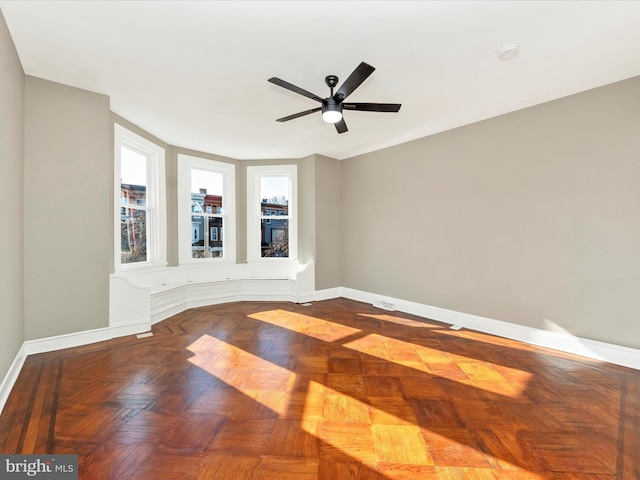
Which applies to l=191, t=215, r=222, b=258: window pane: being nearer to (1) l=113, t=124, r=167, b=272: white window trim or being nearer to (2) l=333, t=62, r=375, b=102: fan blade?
(1) l=113, t=124, r=167, b=272: white window trim

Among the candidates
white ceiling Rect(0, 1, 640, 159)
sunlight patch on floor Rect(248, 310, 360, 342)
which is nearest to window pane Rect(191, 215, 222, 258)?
sunlight patch on floor Rect(248, 310, 360, 342)

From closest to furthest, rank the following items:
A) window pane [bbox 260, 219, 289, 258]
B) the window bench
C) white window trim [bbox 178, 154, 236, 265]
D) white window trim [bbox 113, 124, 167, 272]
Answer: the window bench < white window trim [bbox 113, 124, 167, 272] < white window trim [bbox 178, 154, 236, 265] < window pane [bbox 260, 219, 289, 258]

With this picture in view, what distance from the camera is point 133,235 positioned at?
160 inches

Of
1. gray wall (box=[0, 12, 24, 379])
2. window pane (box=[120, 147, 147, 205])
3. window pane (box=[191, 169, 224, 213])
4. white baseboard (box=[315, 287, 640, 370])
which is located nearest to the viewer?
gray wall (box=[0, 12, 24, 379])

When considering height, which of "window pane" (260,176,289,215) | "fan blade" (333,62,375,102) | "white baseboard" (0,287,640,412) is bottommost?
"white baseboard" (0,287,640,412)

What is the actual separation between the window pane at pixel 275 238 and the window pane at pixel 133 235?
196cm

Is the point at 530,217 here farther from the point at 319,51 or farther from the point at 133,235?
the point at 133,235

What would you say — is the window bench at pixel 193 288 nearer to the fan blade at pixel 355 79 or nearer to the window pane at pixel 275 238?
the window pane at pixel 275 238

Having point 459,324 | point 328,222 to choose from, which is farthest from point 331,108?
point 459,324

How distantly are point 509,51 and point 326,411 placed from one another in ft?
9.71

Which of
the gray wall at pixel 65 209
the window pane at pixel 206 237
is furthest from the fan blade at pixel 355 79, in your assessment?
the window pane at pixel 206 237

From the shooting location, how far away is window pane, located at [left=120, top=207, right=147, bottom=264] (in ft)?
12.8

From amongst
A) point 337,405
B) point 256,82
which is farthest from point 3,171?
point 337,405

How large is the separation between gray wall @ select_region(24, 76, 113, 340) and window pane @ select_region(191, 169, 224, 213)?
1.90 meters
